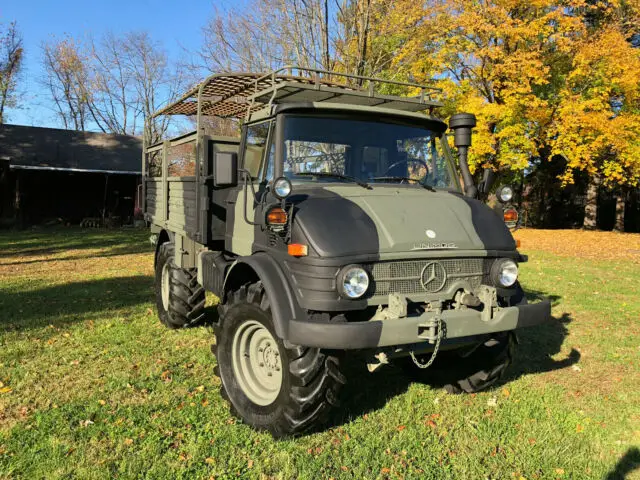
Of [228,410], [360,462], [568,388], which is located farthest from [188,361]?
[568,388]

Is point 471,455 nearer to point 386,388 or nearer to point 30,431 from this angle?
point 386,388

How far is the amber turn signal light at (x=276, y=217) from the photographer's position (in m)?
3.46

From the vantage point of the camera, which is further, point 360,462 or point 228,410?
point 228,410

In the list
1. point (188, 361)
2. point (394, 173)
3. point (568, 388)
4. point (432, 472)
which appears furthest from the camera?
point (188, 361)

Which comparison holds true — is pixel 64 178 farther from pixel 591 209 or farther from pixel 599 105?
pixel 591 209

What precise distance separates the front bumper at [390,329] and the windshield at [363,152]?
1.40 meters

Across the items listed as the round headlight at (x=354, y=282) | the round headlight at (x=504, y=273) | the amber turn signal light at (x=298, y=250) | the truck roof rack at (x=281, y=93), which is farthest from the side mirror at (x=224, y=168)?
the round headlight at (x=504, y=273)

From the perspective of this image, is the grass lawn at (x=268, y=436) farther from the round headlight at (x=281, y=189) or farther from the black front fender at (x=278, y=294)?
the round headlight at (x=281, y=189)

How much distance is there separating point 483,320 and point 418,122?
2001mm

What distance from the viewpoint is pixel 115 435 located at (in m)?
3.77

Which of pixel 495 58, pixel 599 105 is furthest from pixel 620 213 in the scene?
pixel 495 58

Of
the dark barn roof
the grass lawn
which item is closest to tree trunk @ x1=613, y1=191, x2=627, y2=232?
the grass lawn

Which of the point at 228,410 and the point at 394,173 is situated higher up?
the point at 394,173

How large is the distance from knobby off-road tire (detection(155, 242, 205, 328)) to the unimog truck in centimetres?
77
